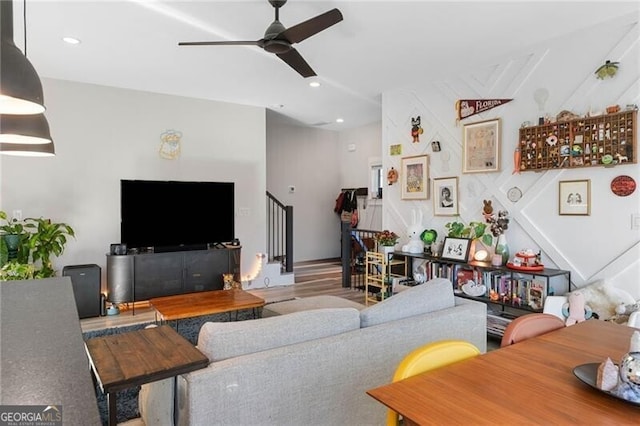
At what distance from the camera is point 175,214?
5191 mm

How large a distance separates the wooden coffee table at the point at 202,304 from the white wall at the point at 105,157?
167 centimetres

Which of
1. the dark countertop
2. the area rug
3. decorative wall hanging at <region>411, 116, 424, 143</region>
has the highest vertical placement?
decorative wall hanging at <region>411, 116, 424, 143</region>

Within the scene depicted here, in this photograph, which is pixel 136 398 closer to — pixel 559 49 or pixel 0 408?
pixel 0 408

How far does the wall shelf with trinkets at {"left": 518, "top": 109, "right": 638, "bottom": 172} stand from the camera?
122 inches

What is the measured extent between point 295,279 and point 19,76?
5496 millimetres

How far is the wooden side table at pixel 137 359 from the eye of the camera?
3.99 feet

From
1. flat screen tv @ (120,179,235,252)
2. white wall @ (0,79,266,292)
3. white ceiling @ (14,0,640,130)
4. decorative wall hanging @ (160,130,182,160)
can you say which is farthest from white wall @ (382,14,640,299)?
decorative wall hanging @ (160,130,182,160)

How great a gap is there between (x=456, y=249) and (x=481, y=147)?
1.13 meters

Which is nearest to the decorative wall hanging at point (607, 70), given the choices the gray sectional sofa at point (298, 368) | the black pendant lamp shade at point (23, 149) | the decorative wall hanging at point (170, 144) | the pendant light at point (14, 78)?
the gray sectional sofa at point (298, 368)

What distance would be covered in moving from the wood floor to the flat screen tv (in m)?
0.83

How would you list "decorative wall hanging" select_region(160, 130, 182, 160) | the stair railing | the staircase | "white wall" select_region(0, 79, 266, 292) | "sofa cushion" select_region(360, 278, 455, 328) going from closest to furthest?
"sofa cushion" select_region(360, 278, 455, 328) < "white wall" select_region(0, 79, 266, 292) < "decorative wall hanging" select_region(160, 130, 182, 160) < the staircase < the stair railing

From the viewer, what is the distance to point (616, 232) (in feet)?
10.4

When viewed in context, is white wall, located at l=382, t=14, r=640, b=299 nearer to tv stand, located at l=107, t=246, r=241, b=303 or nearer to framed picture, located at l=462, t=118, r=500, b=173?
framed picture, located at l=462, t=118, r=500, b=173

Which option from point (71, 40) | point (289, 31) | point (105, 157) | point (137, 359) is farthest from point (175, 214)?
point (137, 359)
